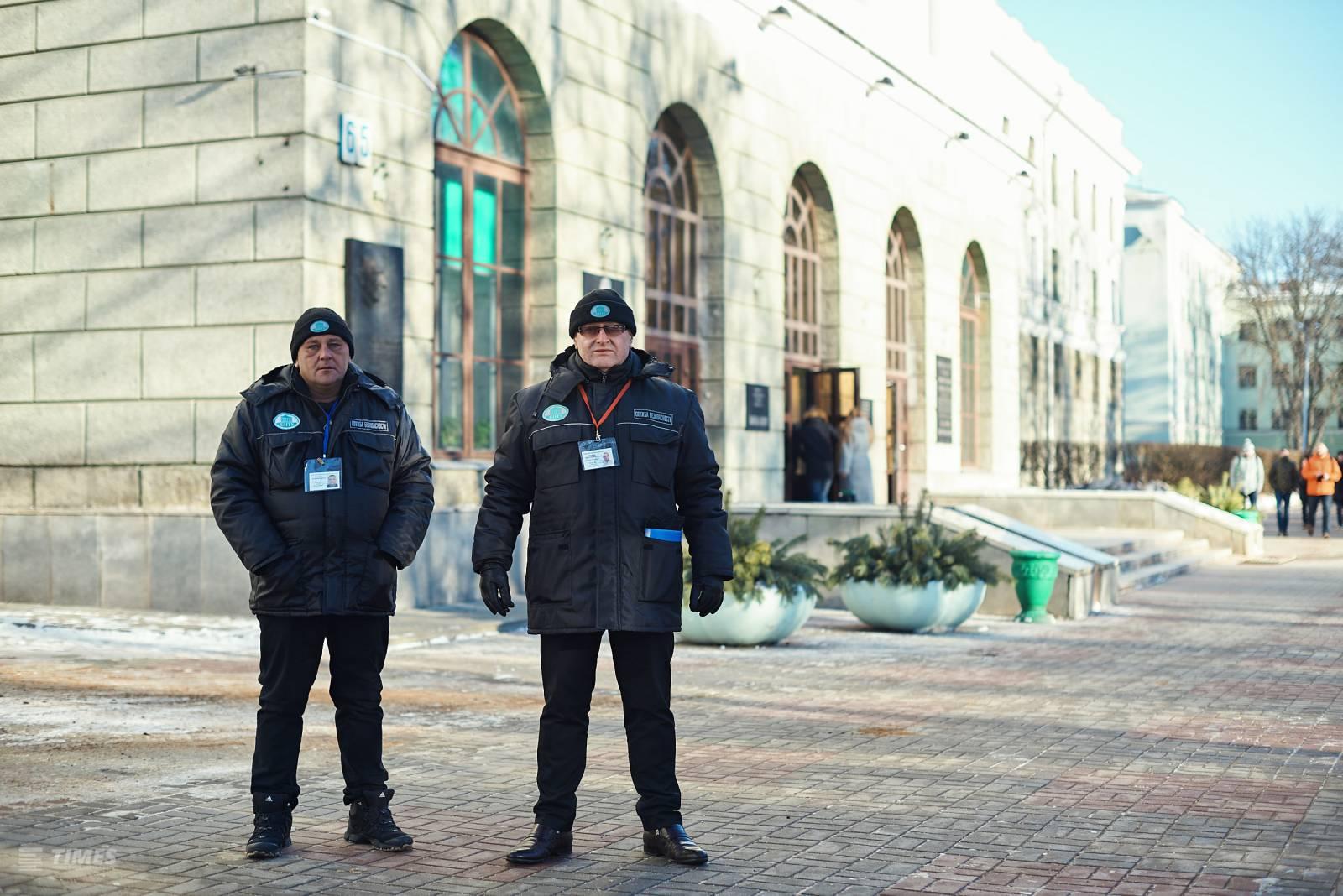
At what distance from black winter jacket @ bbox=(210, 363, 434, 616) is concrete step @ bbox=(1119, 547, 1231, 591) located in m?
15.4

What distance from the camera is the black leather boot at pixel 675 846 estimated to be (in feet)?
18.6

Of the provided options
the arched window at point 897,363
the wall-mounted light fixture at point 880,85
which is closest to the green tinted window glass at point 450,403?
the wall-mounted light fixture at point 880,85

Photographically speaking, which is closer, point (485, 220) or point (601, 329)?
point (601, 329)

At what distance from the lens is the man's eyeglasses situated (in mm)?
5906

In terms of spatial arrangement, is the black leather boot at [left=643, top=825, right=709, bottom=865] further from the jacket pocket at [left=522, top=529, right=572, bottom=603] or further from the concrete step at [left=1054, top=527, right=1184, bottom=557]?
the concrete step at [left=1054, top=527, right=1184, bottom=557]

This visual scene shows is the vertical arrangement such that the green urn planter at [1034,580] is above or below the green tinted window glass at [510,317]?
below

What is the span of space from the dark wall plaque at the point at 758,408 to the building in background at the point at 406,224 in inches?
1.9

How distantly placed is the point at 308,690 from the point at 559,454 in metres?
1.23

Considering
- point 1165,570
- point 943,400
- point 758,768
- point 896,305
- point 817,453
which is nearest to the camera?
point 758,768

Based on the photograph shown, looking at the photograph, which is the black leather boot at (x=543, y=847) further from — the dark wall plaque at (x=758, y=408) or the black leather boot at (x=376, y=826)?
the dark wall plaque at (x=758, y=408)

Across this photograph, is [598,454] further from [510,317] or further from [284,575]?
[510,317]

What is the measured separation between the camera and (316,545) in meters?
5.88

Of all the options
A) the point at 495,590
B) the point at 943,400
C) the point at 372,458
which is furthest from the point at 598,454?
the point at 943,400

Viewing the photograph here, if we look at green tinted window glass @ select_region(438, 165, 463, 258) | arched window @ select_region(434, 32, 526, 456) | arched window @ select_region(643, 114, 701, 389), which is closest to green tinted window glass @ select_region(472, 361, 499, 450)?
arched window @ select_region(434, 32, 526, 456)
